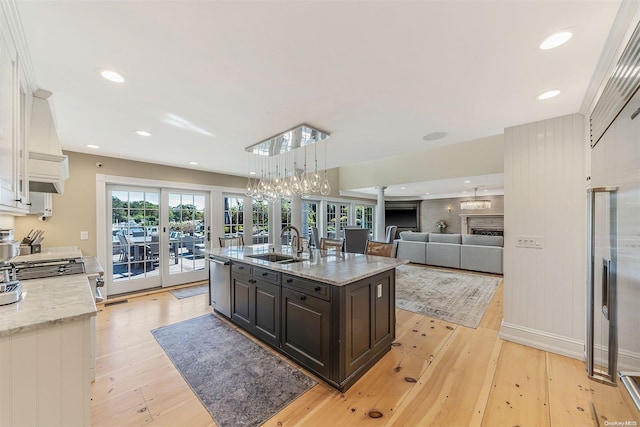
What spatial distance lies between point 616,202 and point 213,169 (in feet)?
18.0

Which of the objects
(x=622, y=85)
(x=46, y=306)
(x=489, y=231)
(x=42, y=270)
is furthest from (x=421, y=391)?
(x=489, y=231)

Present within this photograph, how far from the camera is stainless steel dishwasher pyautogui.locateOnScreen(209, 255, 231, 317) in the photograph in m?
3.21

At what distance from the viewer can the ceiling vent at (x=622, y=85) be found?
3.76ft

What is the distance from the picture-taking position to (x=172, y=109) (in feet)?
7.80

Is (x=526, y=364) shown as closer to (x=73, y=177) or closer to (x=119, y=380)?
(x=119, y=380)

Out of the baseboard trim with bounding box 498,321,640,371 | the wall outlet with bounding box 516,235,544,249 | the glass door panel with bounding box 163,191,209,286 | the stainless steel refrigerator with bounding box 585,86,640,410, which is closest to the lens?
the stainless steel refrigerator with bounding box 585,86,640,410

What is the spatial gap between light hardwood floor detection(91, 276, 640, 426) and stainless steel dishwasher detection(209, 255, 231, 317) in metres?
0.80

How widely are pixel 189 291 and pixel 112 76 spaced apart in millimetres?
3816

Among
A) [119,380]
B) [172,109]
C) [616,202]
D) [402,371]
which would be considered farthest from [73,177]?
[616,202]

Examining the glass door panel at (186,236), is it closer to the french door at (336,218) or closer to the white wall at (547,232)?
the french door at (336,218)

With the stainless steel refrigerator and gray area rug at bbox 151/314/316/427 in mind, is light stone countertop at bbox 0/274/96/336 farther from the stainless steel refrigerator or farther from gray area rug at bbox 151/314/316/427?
the stainless steel refrigerator

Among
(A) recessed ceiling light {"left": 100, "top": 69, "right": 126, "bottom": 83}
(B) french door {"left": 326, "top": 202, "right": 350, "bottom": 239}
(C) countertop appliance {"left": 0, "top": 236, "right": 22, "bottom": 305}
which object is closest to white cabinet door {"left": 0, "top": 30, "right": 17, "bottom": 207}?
(C) countertop appliance {"left": 0, "top": 236, "right": 22, "bottom": 305}

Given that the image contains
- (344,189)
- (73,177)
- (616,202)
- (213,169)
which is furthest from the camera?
(344,189)

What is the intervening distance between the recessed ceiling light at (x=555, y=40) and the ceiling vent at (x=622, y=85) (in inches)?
10.5
